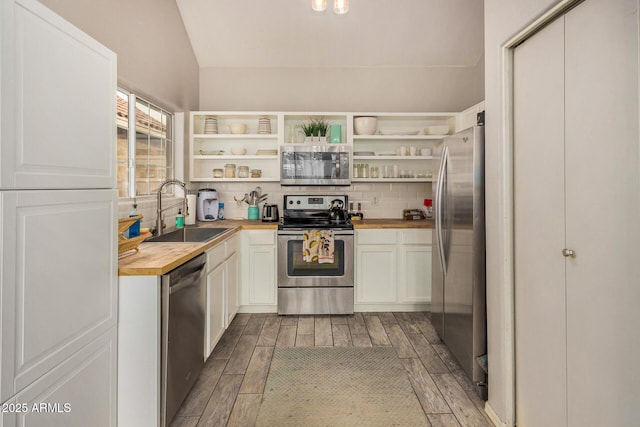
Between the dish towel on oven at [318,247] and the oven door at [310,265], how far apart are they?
81 millimetres

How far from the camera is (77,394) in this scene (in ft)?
4.28

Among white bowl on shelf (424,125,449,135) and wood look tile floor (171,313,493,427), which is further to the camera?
white bowl on shelf (424,125,449,135)

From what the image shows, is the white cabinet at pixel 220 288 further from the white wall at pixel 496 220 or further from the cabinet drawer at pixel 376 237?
the white wall at pixel 496 220

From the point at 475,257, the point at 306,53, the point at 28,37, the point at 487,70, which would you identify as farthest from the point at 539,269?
the point at 306,53

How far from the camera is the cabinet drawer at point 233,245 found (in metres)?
3.03

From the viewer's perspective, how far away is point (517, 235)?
71.6 inches

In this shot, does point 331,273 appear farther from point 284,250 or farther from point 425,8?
point 425,8

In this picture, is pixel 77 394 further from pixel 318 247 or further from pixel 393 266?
pixel 393 266

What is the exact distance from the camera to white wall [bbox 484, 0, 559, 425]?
1857 mm

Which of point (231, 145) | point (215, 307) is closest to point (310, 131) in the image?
point (231, 145)

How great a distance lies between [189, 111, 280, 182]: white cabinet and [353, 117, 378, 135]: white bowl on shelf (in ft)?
2.95

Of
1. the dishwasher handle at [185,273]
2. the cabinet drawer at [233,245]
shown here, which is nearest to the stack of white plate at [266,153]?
the cabinet drawer at [233,245]

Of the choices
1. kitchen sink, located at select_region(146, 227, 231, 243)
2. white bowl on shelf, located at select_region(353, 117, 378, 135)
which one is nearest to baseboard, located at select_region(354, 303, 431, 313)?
kitchen sink, located at select_region(146, 227, 231, 243)

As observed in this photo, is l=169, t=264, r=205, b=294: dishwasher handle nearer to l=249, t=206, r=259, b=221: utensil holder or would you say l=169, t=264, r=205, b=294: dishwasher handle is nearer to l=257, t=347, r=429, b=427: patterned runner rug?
l=257, t=347, r=429, b=427: patterned runner rug
